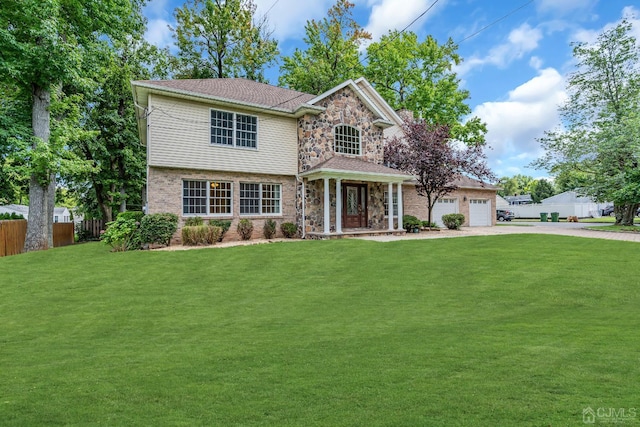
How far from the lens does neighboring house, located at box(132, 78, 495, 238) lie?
1484 centimetres

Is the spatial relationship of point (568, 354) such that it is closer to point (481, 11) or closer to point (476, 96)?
point (481, 11)

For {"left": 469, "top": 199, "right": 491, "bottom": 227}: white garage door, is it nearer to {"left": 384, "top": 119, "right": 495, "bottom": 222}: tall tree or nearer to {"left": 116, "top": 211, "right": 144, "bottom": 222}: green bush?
{"left": 384, "top": 119, "right": 495, "bottom": 222}: tall tree

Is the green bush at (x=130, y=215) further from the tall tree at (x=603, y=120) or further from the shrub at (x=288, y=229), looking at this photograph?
the tall tree at (x=603, y=120)

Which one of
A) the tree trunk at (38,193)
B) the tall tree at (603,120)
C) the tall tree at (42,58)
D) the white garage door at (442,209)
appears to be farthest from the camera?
the white garage door at (442,209)

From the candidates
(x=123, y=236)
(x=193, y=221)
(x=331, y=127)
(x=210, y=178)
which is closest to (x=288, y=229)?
(x=210, y=178)

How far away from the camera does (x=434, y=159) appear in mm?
19406

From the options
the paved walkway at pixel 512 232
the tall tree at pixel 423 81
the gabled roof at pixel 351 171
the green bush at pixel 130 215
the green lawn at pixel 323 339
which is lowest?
the green lawn at pixel 323 339

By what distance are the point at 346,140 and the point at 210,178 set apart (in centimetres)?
759

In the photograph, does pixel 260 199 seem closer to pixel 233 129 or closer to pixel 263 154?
pixel 263 154

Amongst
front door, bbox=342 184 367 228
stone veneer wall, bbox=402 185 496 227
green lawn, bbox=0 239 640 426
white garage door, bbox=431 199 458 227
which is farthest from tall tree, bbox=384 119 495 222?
green lawn, bbox=0 239 640 426

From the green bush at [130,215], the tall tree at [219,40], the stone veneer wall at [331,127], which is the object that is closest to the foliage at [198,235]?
the green bush at [130,215]

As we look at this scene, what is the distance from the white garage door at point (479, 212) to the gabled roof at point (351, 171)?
1036cm

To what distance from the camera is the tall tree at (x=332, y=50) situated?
30550mm

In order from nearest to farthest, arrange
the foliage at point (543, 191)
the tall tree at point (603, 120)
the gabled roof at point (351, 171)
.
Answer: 1. the gabled roof at point (351, 171)
2. the tall tree at point (603, 120)
3. the foliage at point (543, 191)
